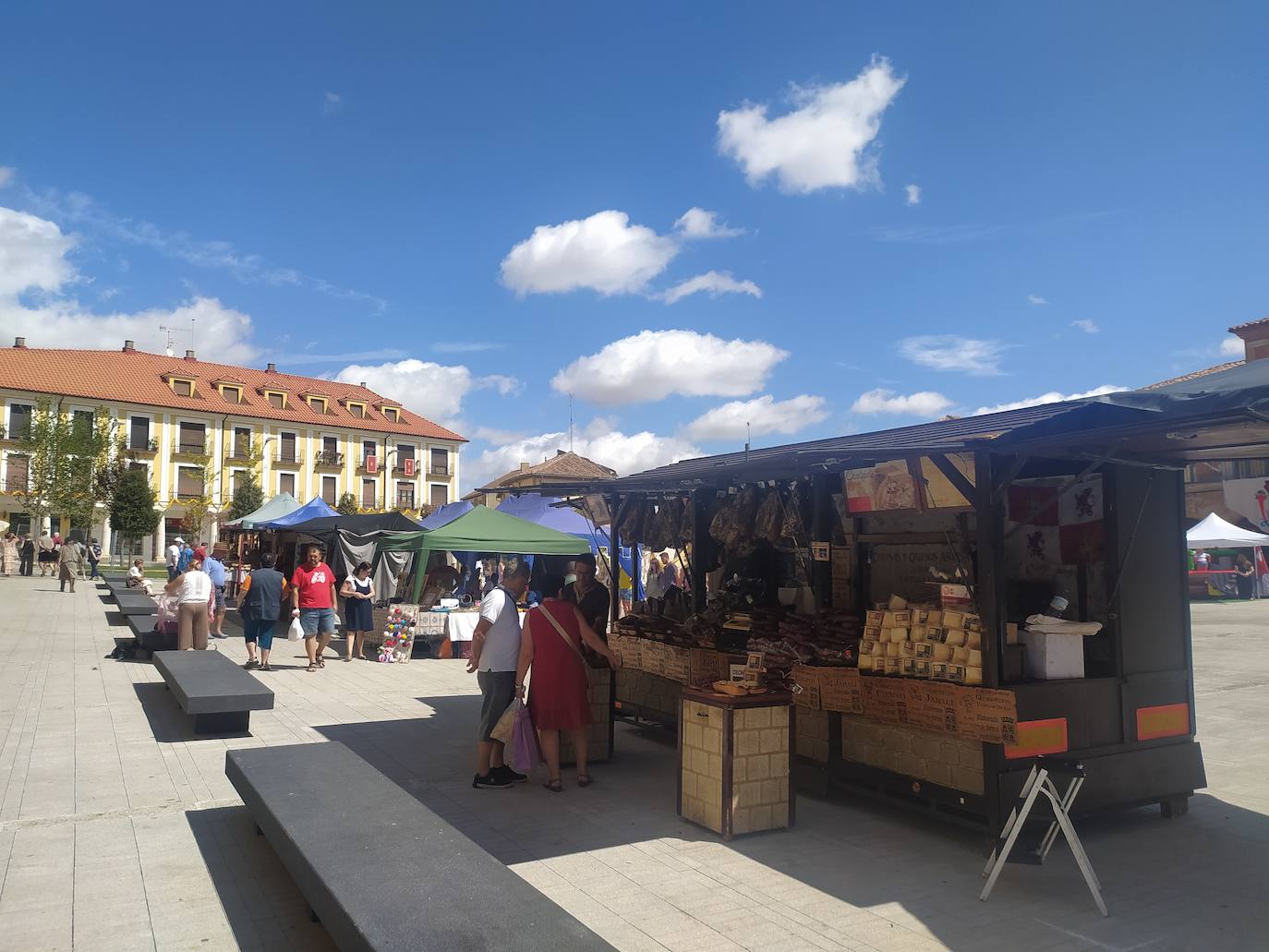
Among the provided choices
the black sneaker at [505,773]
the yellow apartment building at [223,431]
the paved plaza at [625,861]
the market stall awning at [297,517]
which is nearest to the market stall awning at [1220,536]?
the paved plaza at [625,861]

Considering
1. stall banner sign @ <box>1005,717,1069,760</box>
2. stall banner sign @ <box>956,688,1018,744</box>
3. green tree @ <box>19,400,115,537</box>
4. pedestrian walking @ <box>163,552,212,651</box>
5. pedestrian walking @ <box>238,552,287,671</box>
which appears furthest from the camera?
green tree @ <box>19,400,115,537</box>

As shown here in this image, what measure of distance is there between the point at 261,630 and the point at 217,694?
4685mm

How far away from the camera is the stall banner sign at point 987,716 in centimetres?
495

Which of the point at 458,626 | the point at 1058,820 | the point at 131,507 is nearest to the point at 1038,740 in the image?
the point at 1058,820

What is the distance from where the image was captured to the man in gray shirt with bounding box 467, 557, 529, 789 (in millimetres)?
6258

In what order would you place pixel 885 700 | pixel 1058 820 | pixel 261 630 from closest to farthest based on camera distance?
1. pixel 1058 820
2. pixel 885 700
3. pixel 261 630

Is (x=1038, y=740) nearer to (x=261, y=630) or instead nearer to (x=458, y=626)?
(x=261, y=630)

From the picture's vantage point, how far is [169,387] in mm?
54781

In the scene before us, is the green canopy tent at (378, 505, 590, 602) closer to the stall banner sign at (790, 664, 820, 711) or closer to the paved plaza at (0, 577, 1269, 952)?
the paved plaza at (0, 577, 1269, 952)

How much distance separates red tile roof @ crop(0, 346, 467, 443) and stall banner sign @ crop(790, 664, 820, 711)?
53901 mm

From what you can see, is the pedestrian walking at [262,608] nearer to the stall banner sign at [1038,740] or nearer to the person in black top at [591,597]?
the person in black top at [591,597]

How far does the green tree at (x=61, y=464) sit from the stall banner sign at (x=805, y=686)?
36999 mm

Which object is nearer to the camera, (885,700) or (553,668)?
(885,700)

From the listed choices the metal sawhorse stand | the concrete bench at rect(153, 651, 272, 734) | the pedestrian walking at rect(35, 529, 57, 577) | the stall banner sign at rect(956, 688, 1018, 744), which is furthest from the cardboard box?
the pedestrian walking at rect(35, 529, 57, 577)
